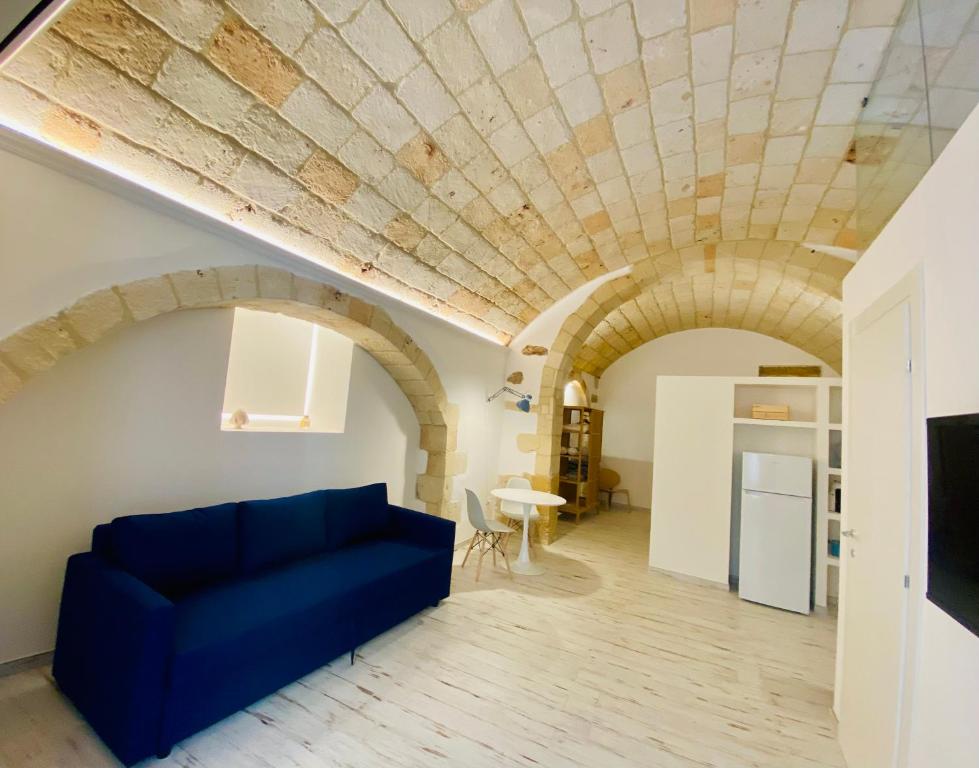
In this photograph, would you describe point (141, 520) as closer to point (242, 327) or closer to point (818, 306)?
point (242, 327)

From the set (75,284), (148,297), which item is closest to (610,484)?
(148,297)

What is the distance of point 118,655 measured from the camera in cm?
167

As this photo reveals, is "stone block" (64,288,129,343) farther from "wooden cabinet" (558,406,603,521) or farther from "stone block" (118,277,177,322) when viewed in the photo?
"wooden cabinet" (558,406,603,521)

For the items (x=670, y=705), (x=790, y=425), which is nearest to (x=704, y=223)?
(x=790, y=425)

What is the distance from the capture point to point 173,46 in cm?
175

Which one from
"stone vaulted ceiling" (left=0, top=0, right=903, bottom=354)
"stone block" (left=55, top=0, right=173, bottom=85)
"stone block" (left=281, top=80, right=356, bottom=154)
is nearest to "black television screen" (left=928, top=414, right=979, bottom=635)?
"stone vaulted ceiling" (left=0, top=0, right=903, bottom=354)

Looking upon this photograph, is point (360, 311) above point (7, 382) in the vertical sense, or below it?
above

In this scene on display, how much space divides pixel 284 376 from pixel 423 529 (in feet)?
5.98

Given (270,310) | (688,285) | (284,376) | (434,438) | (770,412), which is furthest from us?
(688,285)

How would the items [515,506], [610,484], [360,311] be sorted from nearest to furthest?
1. [360,311]
2. [515,506]
3. [610,484]

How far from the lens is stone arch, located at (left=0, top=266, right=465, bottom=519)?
1.81 metres

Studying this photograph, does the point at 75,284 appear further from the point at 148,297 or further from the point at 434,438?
the point at 434,438

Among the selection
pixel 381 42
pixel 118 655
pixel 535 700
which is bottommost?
pixel 535 700

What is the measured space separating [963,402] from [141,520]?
3409mm
